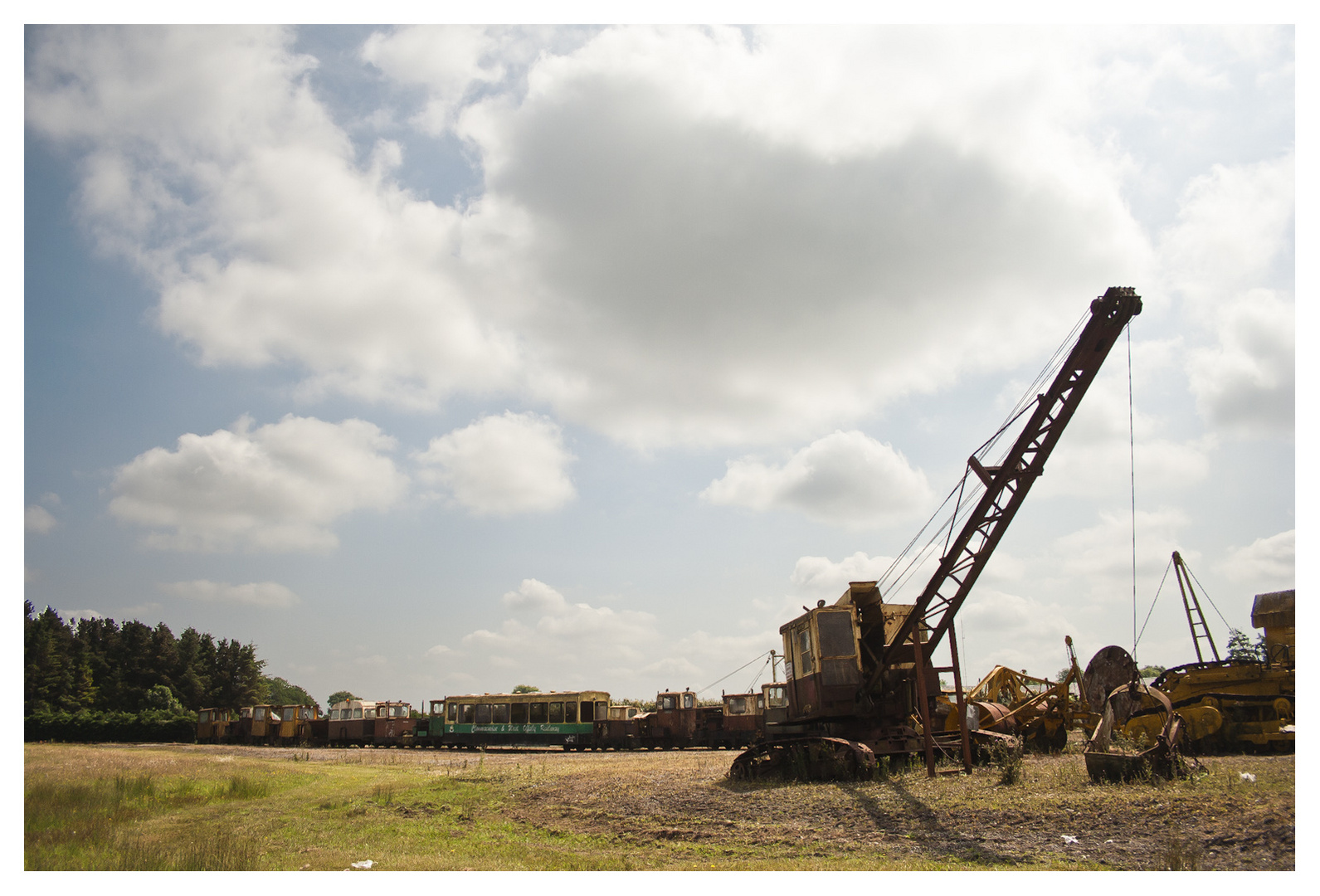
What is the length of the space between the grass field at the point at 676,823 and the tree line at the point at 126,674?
43263 mm

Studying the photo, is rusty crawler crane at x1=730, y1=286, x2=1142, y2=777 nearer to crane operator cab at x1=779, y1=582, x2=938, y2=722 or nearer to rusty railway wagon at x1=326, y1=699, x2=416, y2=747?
crane operator cab at x1=779, y1=582, x2=938, y2=722

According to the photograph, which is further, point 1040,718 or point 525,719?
point 525,719

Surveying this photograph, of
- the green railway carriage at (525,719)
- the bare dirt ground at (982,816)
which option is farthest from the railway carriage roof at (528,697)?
the bare dirt ground at (982,816)

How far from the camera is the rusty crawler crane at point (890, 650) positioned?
1460 cm

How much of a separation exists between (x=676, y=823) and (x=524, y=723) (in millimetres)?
27524

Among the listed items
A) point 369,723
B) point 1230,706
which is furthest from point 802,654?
point 369,723

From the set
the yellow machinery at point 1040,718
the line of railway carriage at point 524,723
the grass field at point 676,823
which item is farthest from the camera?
the line of railway carriage at point 524,723

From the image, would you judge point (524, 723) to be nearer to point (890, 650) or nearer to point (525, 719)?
point (525, 719)

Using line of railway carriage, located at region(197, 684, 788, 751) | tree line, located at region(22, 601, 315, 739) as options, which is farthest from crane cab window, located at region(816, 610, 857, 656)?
tree line, located at region(22, 601, 315, 739)

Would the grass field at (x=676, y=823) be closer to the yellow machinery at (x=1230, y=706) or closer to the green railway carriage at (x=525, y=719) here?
the yellow machinery at (x=1230, y=706)

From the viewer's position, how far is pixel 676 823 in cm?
1124

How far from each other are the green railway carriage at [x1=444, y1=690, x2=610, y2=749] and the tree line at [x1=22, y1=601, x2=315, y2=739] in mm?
24039

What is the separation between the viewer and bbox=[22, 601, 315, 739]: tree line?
53.0 m

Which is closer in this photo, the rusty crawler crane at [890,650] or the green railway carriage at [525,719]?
the rusty crawler crane at [890,650]
